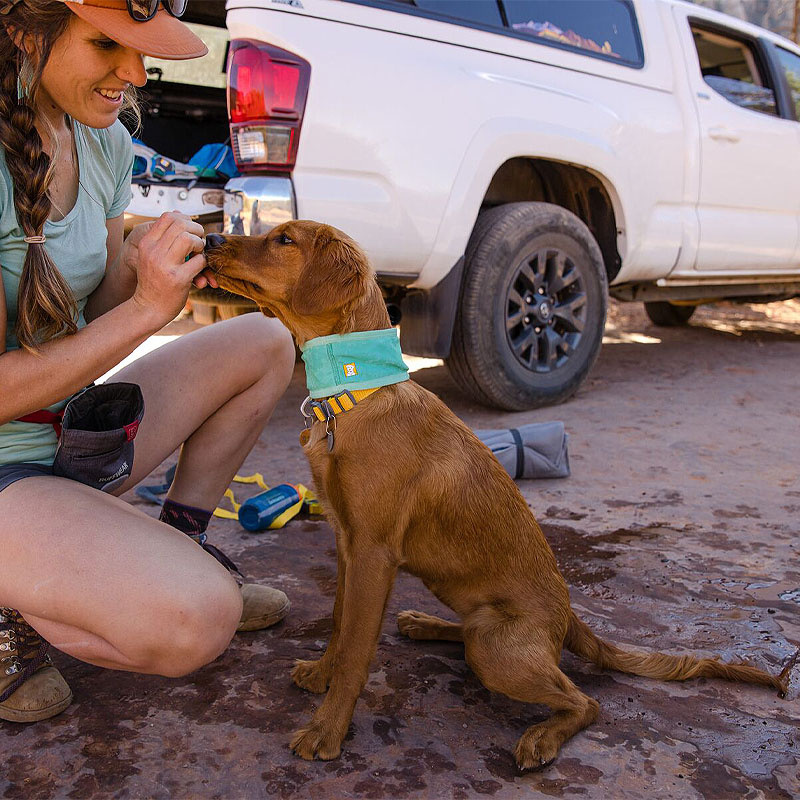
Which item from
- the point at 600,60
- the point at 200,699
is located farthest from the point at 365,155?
the point at 200,699

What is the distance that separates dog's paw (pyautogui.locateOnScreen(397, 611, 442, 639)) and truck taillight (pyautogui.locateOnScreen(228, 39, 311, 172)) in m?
2.39

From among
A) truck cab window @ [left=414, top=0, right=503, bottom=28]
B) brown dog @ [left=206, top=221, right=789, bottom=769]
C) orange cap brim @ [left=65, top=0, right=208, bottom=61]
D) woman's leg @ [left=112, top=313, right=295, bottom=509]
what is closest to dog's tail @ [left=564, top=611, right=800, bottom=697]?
brown dog @ [left=206, top=221, right=789, bottom=769]

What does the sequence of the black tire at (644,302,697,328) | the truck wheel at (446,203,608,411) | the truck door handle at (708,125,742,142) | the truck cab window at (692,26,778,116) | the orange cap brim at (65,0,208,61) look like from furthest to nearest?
the black tire at (644,302,697,328)
the truck cab window at (692,26,778,116)
the truck door handle at (708,125,742,142)
the truck wheel at (446,203,608,411)
the orange cap brim at (65,0,208,61)

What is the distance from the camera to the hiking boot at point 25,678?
86.7 inches

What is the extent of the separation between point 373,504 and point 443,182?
267 centimetres

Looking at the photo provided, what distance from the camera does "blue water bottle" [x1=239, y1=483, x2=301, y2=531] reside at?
3.55 meters

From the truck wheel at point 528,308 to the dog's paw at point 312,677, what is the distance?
112 inches

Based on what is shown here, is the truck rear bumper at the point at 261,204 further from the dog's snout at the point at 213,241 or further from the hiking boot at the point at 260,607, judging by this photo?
the hiking boot at the point at 260,607

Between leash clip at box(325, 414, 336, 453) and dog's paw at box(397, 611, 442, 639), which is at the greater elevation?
leash clip at box(325, 414, 336, 453)

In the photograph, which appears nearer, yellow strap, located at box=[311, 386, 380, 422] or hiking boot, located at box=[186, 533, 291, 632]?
yellow strap, located at box=[311, 386, 380, 422]

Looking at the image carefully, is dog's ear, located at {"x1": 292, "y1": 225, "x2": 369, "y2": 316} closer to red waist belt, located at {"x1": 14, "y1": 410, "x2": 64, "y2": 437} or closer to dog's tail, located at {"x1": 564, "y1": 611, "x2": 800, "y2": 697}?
red waist belt, located at {"x1": 14, "y1": 410, "x2": 64, "y2": 437}

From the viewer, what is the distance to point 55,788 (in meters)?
Answer: 1.96

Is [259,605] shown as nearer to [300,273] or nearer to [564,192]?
[300,273]

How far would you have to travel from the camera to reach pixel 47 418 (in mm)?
2385
